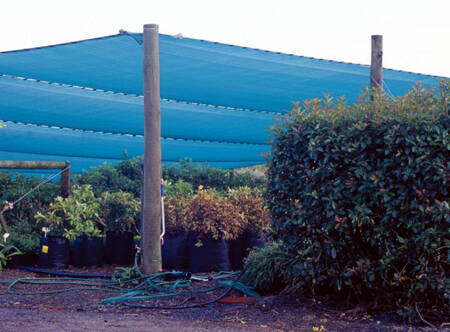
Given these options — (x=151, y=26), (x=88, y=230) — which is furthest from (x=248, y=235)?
(x=151, y=26)

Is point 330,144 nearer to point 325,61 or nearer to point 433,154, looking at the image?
point 433,154

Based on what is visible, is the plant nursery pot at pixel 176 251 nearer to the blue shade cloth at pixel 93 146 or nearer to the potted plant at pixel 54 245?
the potted plant at pixel 54 245

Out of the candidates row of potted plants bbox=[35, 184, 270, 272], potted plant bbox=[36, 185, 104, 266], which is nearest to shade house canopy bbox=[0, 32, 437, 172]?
row of potted plants bbox=[35, 184, 270, 272]

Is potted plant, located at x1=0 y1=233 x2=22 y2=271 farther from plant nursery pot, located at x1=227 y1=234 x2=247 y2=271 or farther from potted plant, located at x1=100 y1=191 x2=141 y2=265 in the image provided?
plant nursery pot, located at x1=227 y1=234 x2=247 y2=271

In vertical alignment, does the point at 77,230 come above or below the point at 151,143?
below

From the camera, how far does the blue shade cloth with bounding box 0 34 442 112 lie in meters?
7.29

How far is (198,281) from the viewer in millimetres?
6641

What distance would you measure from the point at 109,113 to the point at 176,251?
3.33 metres

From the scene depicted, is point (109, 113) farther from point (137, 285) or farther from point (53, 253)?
point (137, 285)

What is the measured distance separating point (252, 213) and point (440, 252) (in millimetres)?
3455

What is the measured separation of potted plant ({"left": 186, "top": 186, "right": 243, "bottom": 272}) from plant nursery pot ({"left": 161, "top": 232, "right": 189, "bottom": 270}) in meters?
0.18

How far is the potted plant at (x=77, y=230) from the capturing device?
26.0ft

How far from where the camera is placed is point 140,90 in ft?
29.7

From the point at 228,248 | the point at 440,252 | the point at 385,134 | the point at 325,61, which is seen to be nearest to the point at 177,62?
the point at 325,61
